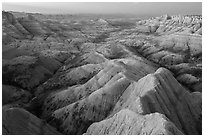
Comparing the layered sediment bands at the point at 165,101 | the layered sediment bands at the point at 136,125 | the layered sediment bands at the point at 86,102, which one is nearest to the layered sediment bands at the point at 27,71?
the layered sediment bands at the point at 86,102

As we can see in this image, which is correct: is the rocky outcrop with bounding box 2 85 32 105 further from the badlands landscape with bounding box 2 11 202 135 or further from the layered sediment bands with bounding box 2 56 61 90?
the layered sediment bands with bounding box 2 56 61 90

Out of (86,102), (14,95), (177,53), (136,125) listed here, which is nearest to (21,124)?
(86,102)

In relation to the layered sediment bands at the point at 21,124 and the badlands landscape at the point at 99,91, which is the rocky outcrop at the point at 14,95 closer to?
the badlands landscape at the point at 99,91

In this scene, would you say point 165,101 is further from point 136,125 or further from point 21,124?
point 21,124

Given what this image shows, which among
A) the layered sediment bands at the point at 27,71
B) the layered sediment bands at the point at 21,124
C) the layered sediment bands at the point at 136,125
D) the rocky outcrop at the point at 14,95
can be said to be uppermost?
the layered sediment bands at the point at 136,125

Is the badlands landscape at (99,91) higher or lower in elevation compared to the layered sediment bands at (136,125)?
lower

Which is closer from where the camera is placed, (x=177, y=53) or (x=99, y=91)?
(x=99, y=91)
